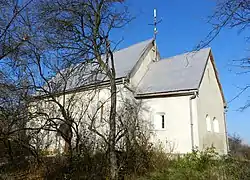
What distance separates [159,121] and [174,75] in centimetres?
371

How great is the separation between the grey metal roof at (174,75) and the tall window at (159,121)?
1.64m

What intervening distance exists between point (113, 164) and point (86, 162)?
119 centimetres

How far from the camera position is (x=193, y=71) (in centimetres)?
1934

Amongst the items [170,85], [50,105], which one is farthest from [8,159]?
[170,85]

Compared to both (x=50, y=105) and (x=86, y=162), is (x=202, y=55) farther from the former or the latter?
(x=86, y=162)

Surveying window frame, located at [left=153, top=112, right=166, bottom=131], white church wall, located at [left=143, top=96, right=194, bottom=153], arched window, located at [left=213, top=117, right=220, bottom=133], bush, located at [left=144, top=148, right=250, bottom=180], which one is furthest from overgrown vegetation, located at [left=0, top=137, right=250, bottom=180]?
arched window, located at [left=213, top=117, right=220, bottom=133]

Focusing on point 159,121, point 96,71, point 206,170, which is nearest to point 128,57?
point 159,121

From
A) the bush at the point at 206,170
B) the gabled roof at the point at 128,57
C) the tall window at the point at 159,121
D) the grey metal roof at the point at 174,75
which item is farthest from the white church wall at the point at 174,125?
the bush at the point at 206,170

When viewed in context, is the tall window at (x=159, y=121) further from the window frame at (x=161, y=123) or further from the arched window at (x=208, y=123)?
the arched window at (x=208, y=123)

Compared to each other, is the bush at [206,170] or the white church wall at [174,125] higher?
the white church wall at [174,125]

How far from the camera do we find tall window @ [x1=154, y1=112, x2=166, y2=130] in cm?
1846

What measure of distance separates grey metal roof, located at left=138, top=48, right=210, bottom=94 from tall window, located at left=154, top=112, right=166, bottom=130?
164 centimetres

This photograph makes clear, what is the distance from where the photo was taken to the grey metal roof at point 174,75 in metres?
18.2

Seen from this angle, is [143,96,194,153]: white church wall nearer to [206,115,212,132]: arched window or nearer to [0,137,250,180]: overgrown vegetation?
[206,115,212,132]: arched window
